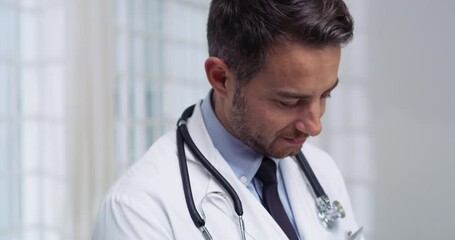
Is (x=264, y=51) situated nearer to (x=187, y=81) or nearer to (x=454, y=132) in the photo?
(x=187, y=81)

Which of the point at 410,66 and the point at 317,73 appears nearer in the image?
the point at 317,73

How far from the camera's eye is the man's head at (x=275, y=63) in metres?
0.73

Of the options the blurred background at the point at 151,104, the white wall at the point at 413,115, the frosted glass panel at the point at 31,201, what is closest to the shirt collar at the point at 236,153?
the blurred background at the point at 151,104

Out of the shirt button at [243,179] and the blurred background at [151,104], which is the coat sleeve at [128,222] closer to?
the shirt button at [243,179]

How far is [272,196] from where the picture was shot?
33.1 inches

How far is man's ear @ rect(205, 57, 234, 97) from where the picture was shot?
2.59ft

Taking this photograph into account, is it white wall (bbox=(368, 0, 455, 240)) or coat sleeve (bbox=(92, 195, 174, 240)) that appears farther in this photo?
white wall (bbox=(368, 0, 455, 240))

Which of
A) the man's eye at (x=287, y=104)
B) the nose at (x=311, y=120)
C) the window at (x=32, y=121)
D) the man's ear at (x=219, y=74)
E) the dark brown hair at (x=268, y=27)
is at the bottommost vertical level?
the window at (x=32, y=121)

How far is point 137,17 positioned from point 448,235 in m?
1.31

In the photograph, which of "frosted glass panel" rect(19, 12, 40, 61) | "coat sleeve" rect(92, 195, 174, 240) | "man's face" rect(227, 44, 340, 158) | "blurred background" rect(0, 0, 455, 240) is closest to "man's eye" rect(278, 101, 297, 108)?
"man's face" rect(227, 44, 340, 158)

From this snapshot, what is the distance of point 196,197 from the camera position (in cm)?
78

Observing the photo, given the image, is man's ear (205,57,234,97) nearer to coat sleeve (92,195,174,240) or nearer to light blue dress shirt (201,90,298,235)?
light blue dress shirt (201,90,298,235)

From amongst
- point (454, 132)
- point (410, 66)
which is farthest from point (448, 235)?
point (410, 66)

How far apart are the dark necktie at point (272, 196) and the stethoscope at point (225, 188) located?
75mm
